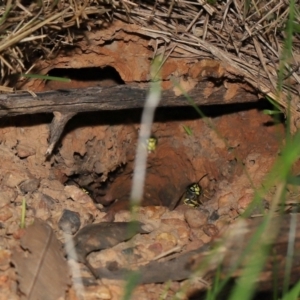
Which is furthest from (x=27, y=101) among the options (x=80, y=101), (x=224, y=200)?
(x=224, y=200)

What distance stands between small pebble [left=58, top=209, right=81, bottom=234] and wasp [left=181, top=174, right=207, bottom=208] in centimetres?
114

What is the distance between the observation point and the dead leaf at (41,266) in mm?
2105

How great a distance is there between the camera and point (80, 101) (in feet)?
8.87

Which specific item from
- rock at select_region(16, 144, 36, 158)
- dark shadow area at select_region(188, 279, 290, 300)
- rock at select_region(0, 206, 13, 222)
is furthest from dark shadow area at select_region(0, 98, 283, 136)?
dark shadow area at select_region(188, 279, 290, 300)

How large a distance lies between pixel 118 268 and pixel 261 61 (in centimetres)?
114

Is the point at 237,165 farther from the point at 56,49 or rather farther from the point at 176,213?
the point at 56,49

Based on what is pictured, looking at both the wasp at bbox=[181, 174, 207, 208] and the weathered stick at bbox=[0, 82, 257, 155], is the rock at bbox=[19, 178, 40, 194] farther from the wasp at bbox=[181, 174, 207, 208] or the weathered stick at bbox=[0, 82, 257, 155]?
the wasp at bbox=[181, 174, 207, 208]

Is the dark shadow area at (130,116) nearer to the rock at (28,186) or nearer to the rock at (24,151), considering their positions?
the rock at (24,151)

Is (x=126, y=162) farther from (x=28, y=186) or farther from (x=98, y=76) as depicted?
(x=28, y=186)

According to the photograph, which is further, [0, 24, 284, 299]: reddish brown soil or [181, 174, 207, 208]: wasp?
[181, 174, 207, 208]: wasp

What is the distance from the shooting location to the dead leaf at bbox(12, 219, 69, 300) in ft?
6.91

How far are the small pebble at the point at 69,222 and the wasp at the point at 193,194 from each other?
114 centimetres

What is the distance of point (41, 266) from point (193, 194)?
5.56 ft

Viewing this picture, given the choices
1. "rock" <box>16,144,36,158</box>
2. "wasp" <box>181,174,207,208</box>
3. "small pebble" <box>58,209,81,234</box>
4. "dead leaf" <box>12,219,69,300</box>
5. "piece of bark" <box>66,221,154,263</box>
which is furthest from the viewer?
"wasp" <box>181,174,207,208</box>
